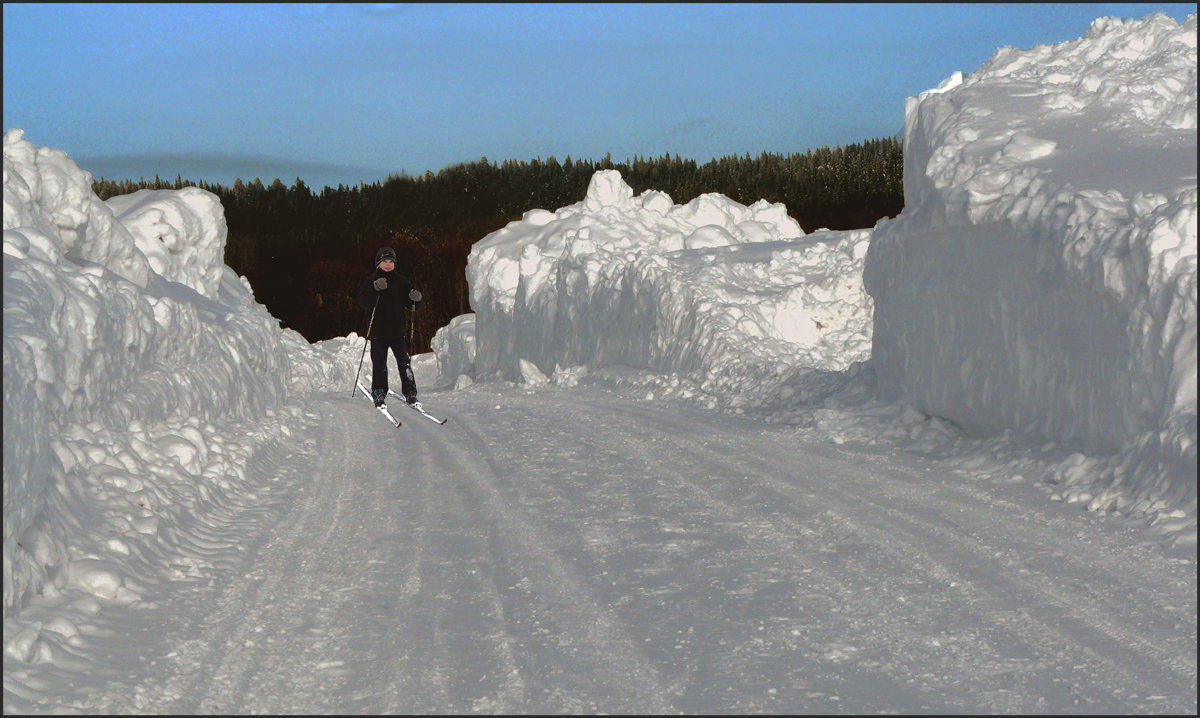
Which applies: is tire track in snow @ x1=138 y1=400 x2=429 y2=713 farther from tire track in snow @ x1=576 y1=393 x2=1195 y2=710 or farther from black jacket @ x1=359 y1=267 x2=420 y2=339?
black jacket @ x1=359 y1=267 x2=420 y2=339

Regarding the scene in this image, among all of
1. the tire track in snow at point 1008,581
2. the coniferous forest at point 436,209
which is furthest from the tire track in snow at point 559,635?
the coniferous forest at point 436,209

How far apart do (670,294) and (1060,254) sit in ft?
49.7

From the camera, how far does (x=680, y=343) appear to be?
903 inches

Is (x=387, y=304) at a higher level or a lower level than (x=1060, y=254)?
lower

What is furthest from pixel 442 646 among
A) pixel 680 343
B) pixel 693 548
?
pixel 680 343

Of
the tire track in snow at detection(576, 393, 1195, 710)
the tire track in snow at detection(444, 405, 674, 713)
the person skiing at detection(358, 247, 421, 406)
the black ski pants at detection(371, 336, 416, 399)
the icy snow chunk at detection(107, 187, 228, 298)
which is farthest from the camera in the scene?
the icy snow chunk at detection(107, 187, 228, 298)

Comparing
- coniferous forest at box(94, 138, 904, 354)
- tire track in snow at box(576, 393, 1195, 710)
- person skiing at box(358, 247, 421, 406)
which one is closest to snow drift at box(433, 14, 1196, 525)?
tire track in snow at box(576, 393, 1195, 710)

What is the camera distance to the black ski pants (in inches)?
583

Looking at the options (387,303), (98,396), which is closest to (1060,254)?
(98,396)

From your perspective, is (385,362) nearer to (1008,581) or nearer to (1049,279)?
(1049,279)

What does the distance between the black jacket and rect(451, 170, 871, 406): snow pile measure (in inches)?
193

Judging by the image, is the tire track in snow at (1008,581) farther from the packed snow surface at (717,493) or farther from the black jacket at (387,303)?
the black jacket at (387,303)

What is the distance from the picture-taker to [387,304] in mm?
14625

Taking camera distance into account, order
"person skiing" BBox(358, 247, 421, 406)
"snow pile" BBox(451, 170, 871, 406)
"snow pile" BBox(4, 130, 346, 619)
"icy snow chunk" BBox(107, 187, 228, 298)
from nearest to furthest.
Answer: "snow pile" BBox(4, 130, 346, 619) < "person skiing" BBox(358, 247, 421, 406) < "icy snow chunk" BBox(107, 187, 228, 298) < "snow pile" BBox(451, 170, 871, 406)
